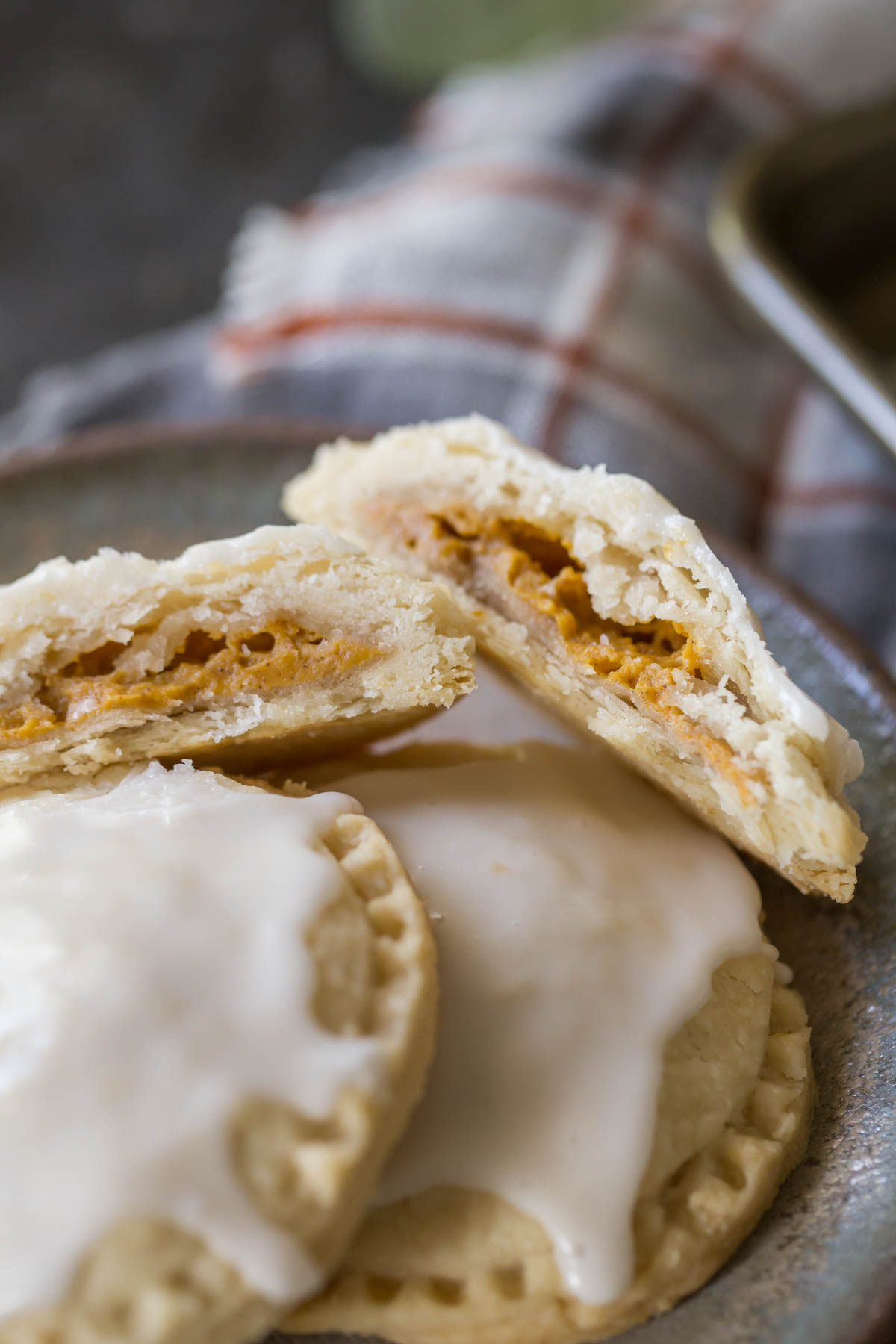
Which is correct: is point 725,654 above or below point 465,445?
below

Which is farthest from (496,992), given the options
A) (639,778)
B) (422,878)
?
(639,778)

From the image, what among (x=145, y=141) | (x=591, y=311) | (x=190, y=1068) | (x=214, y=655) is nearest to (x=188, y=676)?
(x=214, y=655)

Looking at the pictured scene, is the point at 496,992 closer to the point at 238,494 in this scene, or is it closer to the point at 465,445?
the point at 465,445

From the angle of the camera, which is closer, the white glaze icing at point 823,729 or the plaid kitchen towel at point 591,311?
the white glaze icing at point 823,729

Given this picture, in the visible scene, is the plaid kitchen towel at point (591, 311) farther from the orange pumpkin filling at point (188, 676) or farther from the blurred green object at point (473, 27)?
the orange pumpkin filling at point (188, 676)

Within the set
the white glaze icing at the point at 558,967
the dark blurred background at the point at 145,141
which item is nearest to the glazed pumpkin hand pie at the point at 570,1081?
the white glaze icing at the point at 558,967

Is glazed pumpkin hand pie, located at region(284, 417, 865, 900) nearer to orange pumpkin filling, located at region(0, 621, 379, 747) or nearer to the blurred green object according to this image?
orange pumpkin filling, located at region(0, 621, 379, 747)
